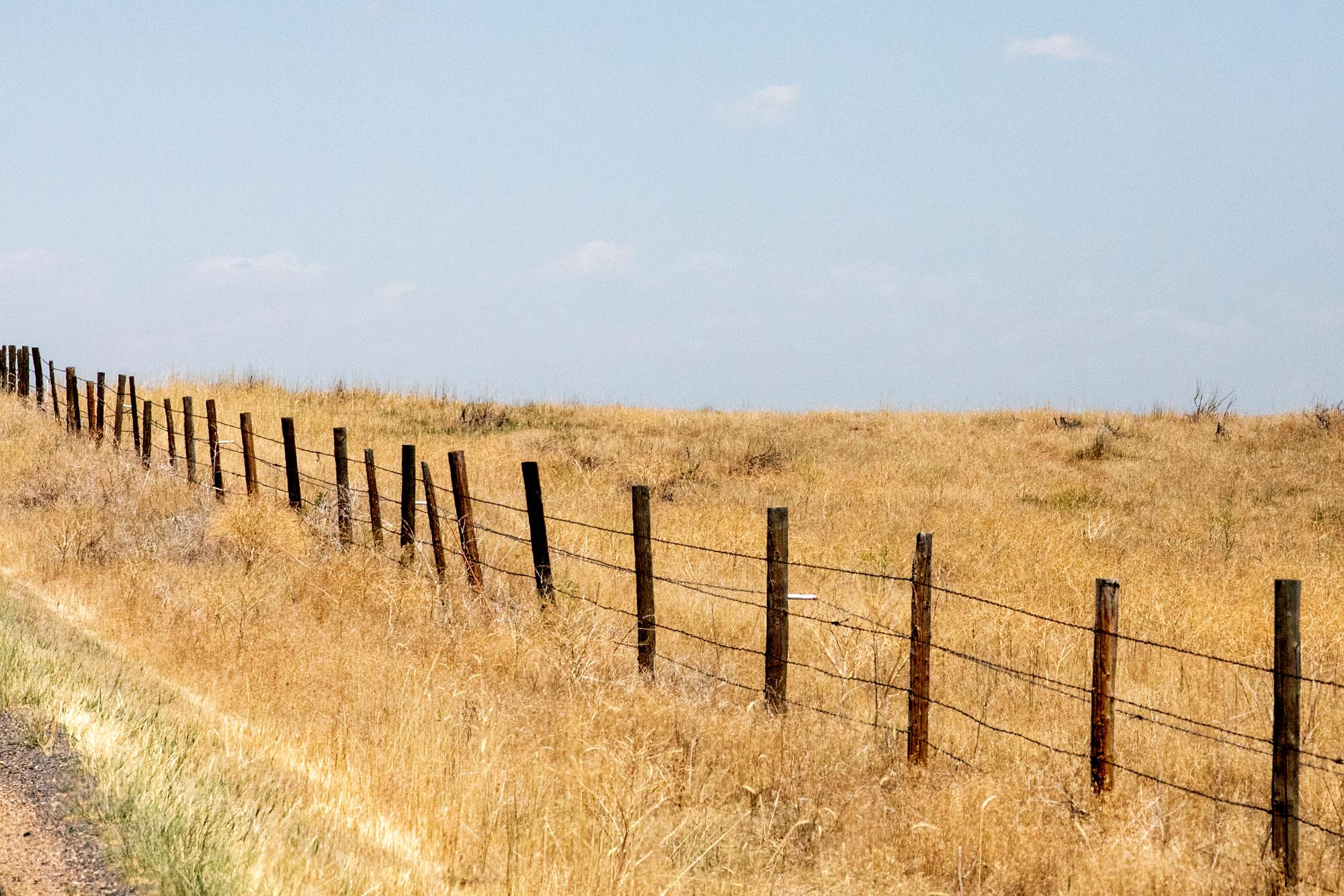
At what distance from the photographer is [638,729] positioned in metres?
7.20

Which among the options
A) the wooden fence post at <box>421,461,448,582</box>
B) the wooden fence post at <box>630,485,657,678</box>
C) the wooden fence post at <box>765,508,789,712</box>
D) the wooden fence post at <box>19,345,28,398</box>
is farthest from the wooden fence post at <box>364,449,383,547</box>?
the wooden fence post at <box>19,345,28,398</box>

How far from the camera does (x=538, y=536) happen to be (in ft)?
33.6

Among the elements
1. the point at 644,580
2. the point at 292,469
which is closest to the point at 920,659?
the point at 644,580

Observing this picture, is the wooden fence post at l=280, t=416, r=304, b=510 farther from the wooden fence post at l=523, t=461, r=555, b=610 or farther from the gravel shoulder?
the gravel shoulder

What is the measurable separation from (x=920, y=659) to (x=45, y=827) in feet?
15.9

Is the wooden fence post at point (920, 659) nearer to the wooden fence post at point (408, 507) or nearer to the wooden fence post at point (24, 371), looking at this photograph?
the wooden fence post at point (408, 507)

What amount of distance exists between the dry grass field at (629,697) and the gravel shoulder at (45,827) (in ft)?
0.38

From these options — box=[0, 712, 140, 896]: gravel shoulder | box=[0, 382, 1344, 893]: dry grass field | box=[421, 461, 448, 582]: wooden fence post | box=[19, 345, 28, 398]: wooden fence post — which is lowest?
box=[0, 382, 1344, 893]: dry grass field

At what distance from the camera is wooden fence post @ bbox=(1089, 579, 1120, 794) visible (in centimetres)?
656

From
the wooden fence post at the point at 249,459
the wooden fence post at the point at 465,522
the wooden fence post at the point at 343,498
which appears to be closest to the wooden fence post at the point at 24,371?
the wooden fence post at the point at 249,459

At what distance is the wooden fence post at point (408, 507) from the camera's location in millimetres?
11672

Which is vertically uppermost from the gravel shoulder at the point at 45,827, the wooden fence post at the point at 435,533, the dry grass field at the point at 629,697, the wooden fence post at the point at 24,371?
the wooden fence post at the point at 24,371

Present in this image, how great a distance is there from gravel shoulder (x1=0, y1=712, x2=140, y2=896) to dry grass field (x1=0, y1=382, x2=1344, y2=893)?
12 centimetres

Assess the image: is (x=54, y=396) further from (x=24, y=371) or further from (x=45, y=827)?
(x=45, y=827)
